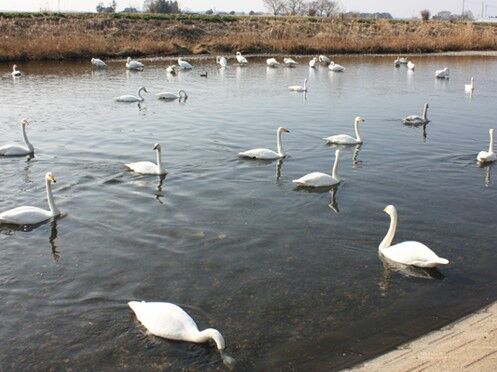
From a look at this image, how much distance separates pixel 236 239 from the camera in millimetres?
10914

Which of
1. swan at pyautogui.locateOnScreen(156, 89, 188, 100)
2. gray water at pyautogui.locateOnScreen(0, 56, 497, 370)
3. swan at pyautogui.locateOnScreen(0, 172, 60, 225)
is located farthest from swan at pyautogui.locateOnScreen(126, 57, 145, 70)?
swan at pyautogui.locateOnScreen(0, 172, 60, 225)

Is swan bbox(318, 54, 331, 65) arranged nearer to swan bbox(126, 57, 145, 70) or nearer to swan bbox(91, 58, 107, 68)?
swan bbox(126, 57, 145, 70)

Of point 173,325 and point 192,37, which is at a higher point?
point 192,37

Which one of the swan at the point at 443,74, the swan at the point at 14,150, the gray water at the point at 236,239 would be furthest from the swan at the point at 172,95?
the swan at the point at 443,74

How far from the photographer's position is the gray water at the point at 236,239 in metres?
7.80

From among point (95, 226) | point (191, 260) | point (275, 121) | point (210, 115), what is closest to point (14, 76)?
point (210, 115)

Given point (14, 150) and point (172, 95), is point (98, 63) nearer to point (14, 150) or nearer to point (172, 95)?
point (172, 95)

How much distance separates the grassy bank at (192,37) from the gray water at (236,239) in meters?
23.9

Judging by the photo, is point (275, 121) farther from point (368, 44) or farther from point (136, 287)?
point (368, 44)

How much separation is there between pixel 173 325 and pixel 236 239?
3.51 m

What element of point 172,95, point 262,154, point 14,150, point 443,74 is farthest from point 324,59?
point 14,150

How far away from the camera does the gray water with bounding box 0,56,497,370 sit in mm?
7797

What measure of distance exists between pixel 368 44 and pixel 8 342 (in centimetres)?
4993

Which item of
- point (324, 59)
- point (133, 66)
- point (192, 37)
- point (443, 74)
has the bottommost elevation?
point (443, 74)
